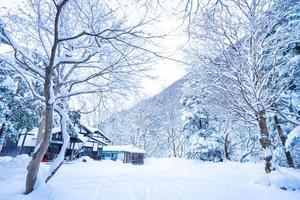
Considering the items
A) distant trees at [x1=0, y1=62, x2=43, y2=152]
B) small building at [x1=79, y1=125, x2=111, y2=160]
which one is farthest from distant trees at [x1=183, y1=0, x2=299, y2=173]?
small building at [x1=79, y1=125, x2=111, y2=160]

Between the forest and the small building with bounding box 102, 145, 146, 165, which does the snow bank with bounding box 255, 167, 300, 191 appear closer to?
the forest

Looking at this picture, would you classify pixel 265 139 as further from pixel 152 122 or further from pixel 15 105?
pixel 152 122

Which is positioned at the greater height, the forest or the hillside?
the hillside

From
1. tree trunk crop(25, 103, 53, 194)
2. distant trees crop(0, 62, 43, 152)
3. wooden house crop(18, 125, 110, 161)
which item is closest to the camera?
tree trunk crop(25, 103, 53, 194)

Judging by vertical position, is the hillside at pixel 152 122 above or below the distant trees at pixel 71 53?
above

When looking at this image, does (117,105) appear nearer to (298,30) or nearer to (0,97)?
(298,30)

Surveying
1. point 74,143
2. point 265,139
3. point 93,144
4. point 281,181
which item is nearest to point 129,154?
point 93,144

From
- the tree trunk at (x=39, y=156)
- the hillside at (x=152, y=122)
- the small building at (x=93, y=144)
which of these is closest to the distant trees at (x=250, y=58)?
the tree trunk at (x=39, y=156)

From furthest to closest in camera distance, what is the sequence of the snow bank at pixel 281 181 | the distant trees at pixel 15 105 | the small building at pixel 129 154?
the small building at pixel 129 154
the distant trees at pixel 15 105
the snow bank at pixel 281 181

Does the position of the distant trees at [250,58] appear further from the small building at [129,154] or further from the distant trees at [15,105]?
the small building at [129,154]

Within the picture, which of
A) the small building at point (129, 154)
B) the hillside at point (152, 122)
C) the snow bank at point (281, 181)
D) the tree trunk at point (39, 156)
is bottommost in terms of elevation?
the snow bank at point (281, 181)

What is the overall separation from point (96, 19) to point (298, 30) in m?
7.66

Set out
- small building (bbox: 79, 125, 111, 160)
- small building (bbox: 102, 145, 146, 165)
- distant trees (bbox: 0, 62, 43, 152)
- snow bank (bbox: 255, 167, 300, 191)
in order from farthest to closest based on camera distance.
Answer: small building (bbox: 102, 145, 146, 165)
small building (bbox: 79, 125, 111, 160)
distant trees (bbox: 0, 62, 43, 152)
snow bank (bbox: 255, 167, 300, 191)

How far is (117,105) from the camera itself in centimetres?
905
